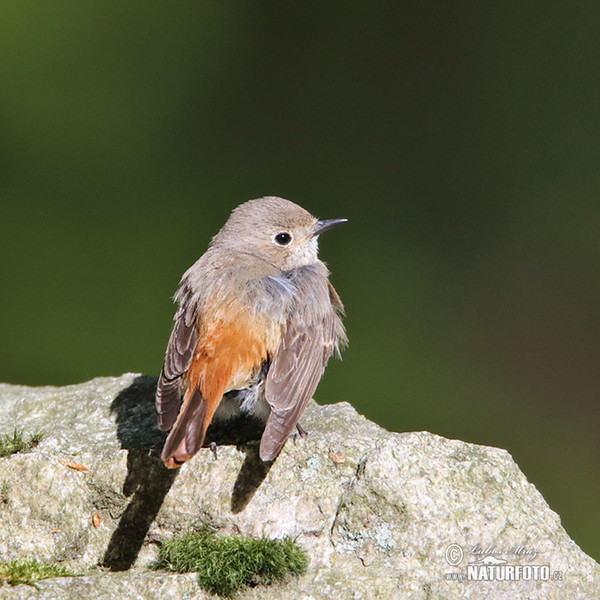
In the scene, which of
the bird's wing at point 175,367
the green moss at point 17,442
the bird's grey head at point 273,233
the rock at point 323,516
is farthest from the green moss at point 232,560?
the bird's grey head at point 273,233

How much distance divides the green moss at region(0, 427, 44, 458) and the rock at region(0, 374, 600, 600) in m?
0.08

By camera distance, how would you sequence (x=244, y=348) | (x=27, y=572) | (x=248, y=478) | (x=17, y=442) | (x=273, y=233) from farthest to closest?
(x=273, y=233) → (x=244, y=348) → (x=17, y=442) → (x=248, y=478) → (x=27, y=572)

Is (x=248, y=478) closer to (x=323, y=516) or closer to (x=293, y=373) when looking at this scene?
(x=323, y=516)

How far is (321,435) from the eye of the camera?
12.9ft

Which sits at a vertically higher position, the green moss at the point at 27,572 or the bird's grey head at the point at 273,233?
the bird's grey head at the point at 273,233

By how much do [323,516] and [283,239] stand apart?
1.84 m

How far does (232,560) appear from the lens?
3334 millimetres

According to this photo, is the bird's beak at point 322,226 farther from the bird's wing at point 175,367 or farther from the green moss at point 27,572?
the green moss at point 27,572

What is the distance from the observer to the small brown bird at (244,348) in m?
3.72

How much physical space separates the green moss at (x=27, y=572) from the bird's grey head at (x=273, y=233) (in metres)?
2.10

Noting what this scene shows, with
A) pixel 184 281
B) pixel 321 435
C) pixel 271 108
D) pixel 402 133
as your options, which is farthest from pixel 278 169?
pixel 321 435

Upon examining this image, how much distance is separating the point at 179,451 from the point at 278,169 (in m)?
4.03

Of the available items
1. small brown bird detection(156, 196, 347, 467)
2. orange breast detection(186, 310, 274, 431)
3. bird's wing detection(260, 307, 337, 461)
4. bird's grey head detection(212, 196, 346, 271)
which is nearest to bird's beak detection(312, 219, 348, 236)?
bird's grey head detection(212, 196, 346, 271)

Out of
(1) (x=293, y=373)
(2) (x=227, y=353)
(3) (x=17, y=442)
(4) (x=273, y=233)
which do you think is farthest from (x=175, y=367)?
(4) (x=273, y=233)
